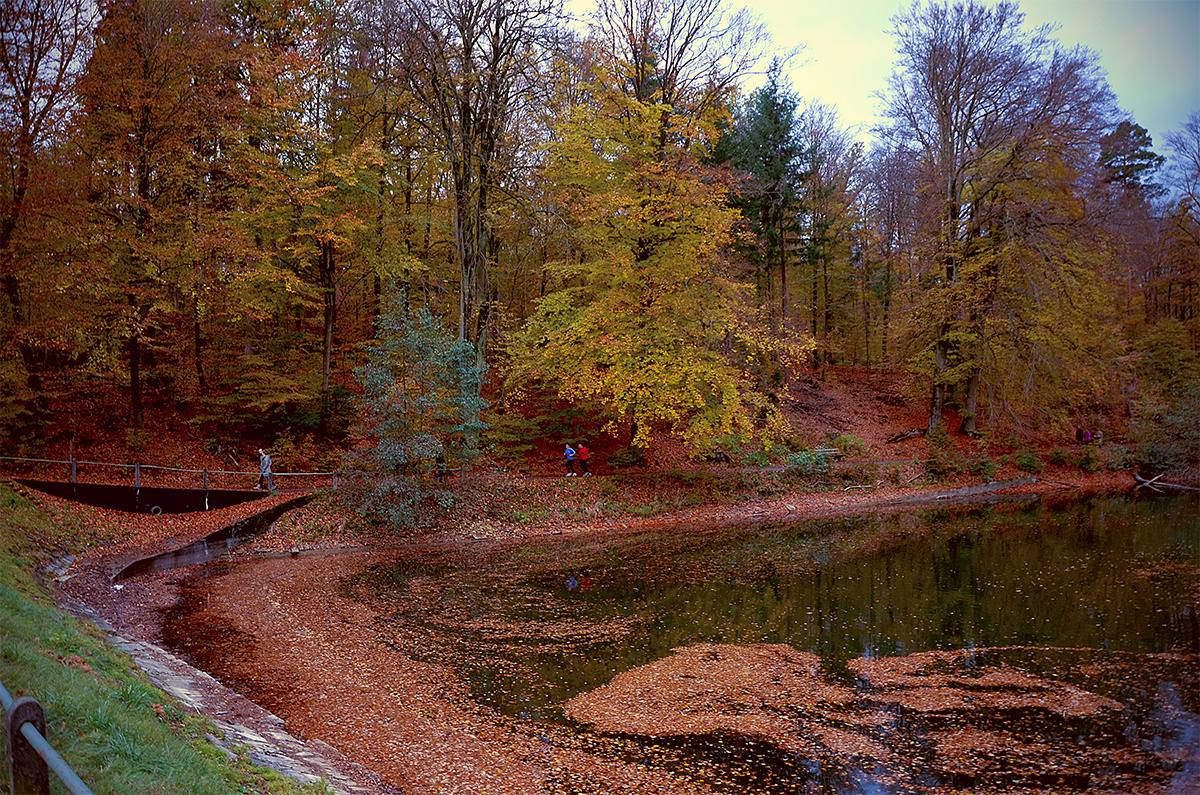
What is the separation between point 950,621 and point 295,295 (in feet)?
74.7

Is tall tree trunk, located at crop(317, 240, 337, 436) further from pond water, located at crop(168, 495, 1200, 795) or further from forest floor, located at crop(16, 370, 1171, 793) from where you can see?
pond water, located at crop(168, 495, 1200, 795)

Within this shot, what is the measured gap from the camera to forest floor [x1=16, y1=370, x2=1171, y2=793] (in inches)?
295

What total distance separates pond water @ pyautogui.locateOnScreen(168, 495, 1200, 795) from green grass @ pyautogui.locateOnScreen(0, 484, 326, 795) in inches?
110

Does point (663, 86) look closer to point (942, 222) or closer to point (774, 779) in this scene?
point (942, 222)

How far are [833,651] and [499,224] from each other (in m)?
18.6

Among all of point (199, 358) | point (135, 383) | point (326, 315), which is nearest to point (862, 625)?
point (326, 315)

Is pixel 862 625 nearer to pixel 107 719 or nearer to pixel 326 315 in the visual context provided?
pixel 107 719

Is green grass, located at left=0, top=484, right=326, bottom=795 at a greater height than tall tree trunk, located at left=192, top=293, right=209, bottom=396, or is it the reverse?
tall tree trunk, located at left=192, top=293, right=209, bottom=396

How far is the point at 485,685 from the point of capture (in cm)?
927

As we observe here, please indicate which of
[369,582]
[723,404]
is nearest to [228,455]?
[369,582]

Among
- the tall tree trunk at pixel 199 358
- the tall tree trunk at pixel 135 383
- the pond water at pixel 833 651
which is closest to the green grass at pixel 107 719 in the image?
the pond water at pixel 833 651

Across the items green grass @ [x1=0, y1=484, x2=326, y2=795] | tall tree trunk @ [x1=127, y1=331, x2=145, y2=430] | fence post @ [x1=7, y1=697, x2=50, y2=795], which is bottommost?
green grass @ [x1=0, y1=484, x2=326, y2=795]

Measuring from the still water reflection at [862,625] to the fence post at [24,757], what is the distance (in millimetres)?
5637

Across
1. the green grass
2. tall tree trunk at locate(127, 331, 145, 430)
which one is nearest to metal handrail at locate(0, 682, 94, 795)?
the green grass
